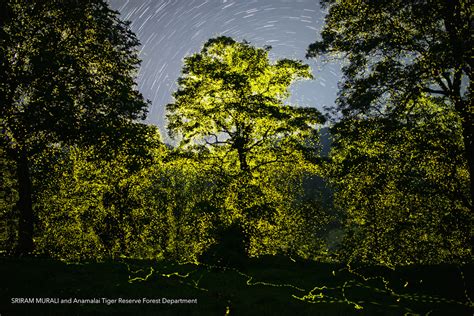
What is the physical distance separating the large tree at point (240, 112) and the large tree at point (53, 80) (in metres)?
5.09

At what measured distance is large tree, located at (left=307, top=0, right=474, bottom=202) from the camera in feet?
38.5

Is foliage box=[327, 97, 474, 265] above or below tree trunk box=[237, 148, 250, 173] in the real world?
below

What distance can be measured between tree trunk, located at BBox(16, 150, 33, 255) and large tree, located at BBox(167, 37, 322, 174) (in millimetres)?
8876

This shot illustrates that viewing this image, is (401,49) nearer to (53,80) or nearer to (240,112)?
(240,112)

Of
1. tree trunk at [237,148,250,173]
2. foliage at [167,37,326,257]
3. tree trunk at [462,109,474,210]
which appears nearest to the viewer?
tree trunk at [462,109,474,210]

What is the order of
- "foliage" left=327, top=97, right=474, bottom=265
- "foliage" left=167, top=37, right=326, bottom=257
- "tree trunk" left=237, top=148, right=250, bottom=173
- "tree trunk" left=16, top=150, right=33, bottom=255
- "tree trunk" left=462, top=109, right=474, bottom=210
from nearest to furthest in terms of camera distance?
"tree trunk" left=462, top=109, right=474, bottom=210 < "foliage" left=327, top=97, right=474, bottom=265 < "tree trunk" left=16, top=150, right=33, bottom=255 < "foliage" left=167, top=37, right=326, bottom=257 < "tree trunk" left=237, top=148, right=250, bottom=173

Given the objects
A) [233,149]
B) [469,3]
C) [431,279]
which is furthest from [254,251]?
[469,3]

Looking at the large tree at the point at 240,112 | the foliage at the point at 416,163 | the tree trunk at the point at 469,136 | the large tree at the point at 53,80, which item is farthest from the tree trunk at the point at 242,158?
the tree trunk at the point at 469,136

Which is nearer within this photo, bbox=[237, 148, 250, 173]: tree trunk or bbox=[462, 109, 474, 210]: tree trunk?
bbox=[462, 109, 474, 210]: tree trunk

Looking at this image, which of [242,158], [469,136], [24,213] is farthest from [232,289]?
[24,213]

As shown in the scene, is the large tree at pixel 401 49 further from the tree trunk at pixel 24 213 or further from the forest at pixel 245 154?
the tree trunk at pixel 24 213

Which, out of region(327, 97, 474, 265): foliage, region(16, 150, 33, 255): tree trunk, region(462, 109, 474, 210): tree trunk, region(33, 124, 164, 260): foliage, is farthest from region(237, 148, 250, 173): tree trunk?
region(462, 109, 474, 210): tree trunk

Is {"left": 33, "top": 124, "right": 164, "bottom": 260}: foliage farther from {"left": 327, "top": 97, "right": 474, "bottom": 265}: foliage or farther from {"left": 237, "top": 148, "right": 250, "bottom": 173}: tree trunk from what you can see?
{"left": 327, "top": 97, "right": 474, "bottom": 265}: foliage

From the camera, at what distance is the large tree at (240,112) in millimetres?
20656
